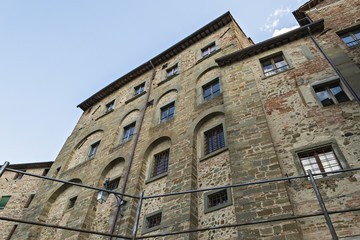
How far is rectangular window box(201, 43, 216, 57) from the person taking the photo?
17.2m

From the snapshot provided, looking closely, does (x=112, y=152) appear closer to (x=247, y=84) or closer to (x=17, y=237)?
(x=17, y=237)

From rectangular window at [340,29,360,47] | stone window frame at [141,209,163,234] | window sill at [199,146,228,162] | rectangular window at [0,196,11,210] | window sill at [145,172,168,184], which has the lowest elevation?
stone window frame at [141,209,163,234]

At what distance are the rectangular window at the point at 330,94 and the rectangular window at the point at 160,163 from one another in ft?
22.1

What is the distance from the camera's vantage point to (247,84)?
11.5m

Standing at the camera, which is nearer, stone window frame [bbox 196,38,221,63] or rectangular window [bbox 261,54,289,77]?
rectangular window [bbox 261,54,289,77]

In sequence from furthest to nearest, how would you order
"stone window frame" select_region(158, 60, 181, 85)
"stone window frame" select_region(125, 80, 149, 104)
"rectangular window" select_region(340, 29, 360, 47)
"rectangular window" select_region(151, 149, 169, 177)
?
"stone window frame" select_region(125, 80, 149, 104)
"stone window frame" select_region(158, 60, 181, 85)
"rectangular window" select_region(151, 149, 169, 177)
"rectangular window" select_region(340, 29, 360, 47)

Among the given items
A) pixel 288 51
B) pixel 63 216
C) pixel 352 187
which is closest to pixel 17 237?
pixel 63 216

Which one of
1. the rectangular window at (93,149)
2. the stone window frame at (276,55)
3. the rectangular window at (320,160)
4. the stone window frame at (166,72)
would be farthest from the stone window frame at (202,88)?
the rectangular window at (93,149)

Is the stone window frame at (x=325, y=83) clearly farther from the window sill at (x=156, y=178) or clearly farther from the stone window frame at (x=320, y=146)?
the window sill at (x=156, y=178)

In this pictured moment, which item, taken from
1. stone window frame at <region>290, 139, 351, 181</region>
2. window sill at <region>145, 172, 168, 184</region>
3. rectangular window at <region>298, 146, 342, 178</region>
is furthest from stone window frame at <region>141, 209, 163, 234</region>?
rectangular window at <region>298, 146, 342, 178</region>

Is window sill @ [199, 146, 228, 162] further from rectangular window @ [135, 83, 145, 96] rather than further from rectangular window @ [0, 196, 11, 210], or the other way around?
rectangular window @ [0, 196, 11, 210]

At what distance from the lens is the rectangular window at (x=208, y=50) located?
1715 cm

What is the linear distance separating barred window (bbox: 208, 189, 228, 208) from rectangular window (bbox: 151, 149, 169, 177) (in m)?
3.19

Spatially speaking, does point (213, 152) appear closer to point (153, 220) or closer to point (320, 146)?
point (153, 220)
